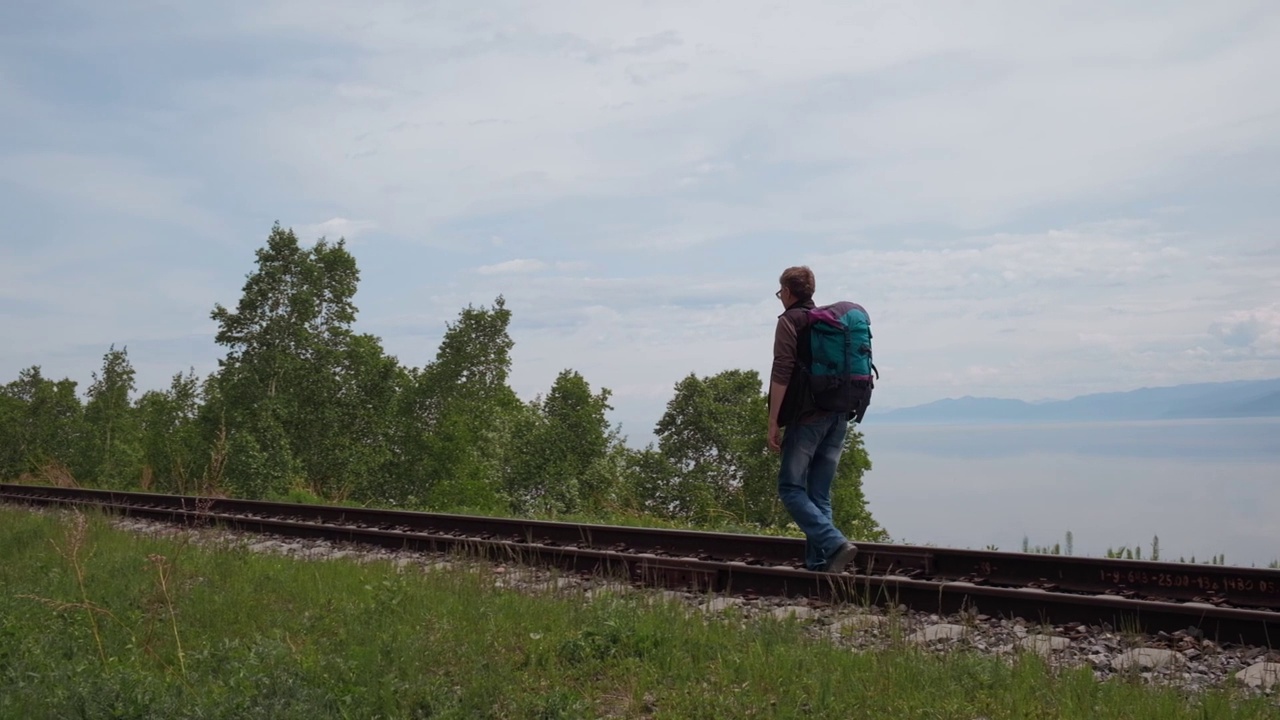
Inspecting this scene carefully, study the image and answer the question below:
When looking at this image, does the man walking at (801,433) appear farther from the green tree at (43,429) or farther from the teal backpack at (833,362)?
Answer: the green tree at (43,429)

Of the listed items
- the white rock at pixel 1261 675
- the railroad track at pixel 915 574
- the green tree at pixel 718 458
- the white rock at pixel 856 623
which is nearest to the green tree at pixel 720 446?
the green tree at pixel 718 458

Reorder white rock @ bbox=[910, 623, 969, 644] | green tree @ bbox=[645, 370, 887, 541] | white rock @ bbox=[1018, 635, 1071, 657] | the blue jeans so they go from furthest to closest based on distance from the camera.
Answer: green tree @ bbox=[645, 370, 887, 541] < the blue jeans < white rock @ bbox=[910, 623, 969, 644] < white rock @ bbox=[1018, 635, 1071, 657]

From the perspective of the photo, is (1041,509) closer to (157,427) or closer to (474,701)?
(157,427)

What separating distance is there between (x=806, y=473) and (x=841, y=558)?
744 millimetres

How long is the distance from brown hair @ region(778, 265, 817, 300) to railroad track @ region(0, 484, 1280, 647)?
213 centimetres

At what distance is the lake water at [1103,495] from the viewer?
425 inches

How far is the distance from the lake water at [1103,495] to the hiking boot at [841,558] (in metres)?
2.14

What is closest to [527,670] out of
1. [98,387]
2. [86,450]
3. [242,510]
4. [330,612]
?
[330,612]

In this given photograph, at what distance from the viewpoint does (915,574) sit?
28.8ft

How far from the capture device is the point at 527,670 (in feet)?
18.8

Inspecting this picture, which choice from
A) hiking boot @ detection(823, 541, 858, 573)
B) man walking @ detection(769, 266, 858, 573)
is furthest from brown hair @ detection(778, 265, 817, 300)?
hiking boot @ detection(823, 541, 858, 573)

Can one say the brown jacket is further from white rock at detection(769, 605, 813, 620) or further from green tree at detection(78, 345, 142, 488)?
green tree at detection(78, 345, 142, 488)

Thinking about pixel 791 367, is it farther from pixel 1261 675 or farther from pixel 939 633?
pixel 1261 675

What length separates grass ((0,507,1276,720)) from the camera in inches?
195
